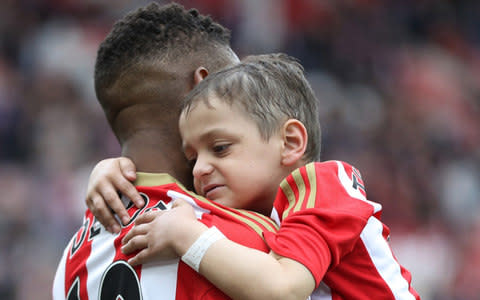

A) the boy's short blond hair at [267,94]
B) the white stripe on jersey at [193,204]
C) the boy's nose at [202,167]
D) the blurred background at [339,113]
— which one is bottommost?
the blurred background at [339,113]

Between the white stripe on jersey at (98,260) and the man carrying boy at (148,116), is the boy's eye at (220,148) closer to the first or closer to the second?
the man carrying boy at (148,116)

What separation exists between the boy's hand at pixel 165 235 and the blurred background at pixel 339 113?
151 inches

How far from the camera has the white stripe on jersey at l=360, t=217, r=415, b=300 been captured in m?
1.63

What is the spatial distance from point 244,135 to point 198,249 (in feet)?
1.39

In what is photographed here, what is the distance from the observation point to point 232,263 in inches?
57.3

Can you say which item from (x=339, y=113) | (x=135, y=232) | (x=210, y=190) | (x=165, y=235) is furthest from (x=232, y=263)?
(x=339, y=113)

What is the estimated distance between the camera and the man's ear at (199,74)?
6.60ft

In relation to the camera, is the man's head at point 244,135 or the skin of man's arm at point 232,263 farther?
the man's head at point 244,135

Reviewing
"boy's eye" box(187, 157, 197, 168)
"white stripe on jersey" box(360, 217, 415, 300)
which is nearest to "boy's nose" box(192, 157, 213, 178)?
"boy's eye" box(187, 157, 197, 168)

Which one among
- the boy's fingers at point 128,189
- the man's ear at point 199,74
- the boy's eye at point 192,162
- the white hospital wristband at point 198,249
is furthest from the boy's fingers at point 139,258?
the man's ear at point 199,74

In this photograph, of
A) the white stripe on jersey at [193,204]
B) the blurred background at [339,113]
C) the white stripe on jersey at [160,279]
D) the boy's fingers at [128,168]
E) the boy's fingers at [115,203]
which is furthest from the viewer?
the blurred background at [339,113]

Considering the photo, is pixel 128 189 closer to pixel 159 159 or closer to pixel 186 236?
pixel 159 159

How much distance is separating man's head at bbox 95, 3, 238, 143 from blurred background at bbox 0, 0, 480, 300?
352cm

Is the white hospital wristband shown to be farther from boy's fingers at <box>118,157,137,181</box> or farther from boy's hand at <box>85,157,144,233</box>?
boy's fingers at <box>118,157,137,181</box>
